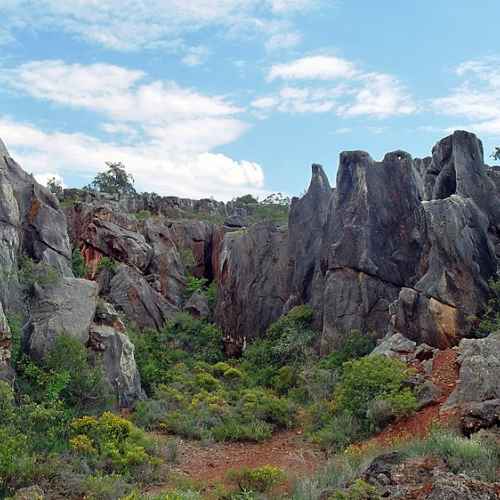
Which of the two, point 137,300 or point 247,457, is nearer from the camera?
point 247,457

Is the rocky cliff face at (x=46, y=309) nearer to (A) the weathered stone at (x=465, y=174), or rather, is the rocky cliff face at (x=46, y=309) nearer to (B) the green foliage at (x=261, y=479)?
(B) the green foliage at (x=261, y=479)

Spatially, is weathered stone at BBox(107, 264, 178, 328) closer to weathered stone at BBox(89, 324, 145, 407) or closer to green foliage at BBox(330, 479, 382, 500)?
weathered stone at BBox(89, 324, 145, 407)

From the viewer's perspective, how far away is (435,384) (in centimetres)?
1266

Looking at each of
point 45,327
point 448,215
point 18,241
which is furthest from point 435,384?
point 18,241

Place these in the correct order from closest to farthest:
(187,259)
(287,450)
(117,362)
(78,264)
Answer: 1. (287,450)
2. (117,362)
3. (78,264)
4. (187,259)

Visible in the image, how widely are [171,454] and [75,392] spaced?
3286 mm

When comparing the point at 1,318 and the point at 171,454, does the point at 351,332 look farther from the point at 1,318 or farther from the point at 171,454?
the point at 1,318

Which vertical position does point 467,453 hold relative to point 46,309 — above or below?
below

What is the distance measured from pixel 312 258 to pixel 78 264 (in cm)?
1047

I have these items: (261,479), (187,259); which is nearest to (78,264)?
(187,259)

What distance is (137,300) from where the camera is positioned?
82.6 feet

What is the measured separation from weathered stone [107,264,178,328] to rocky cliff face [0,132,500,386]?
0.06 m

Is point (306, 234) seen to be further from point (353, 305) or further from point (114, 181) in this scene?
point (114, 181)

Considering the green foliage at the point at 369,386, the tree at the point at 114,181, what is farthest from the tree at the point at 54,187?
the green foliage at the point at 369,386
